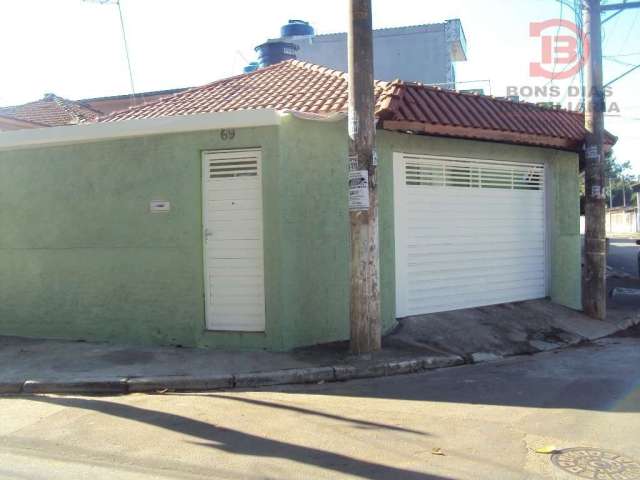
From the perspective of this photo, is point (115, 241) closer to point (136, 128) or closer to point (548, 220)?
point (136, 128)

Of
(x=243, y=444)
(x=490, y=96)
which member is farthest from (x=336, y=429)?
(x=490, y=96)

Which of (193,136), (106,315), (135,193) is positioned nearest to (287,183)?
(193,136)

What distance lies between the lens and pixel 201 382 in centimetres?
674

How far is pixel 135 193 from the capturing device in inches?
340

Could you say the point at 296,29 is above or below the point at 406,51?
above

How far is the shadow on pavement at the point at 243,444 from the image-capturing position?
4.26 m

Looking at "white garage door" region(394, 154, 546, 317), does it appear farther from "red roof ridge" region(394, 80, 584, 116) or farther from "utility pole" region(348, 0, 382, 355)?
"utility pole" region(348, 0, 382, 355)

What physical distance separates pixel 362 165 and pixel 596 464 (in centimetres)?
421

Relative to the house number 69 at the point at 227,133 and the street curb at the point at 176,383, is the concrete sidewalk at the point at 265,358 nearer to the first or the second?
the street curb at the point at 176,383

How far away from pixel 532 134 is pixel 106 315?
718cm

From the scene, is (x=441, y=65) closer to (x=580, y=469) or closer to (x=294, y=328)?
(x=294, y=328)

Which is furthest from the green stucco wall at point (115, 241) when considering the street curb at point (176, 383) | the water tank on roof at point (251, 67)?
the water tank on roof at point (251, 67)

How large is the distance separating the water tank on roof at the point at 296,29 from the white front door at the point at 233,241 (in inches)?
598

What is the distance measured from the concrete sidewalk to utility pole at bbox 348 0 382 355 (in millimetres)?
800
